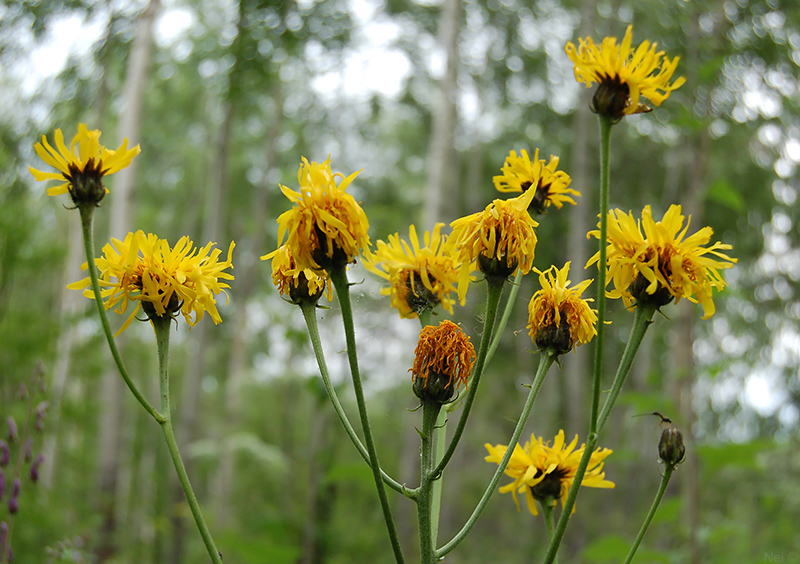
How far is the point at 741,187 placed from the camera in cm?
947

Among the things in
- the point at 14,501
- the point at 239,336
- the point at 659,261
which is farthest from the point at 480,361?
the point at 239,336

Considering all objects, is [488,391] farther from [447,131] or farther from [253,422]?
[447,131]

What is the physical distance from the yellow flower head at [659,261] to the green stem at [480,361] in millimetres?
170

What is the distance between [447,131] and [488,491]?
19.1ft

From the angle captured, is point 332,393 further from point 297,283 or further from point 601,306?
point 601,306

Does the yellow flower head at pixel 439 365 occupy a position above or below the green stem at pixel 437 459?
above

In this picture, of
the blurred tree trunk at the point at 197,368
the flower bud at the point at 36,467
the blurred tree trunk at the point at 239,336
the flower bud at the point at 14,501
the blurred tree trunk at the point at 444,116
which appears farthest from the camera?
the blurred tree trunk at the point at 239,336

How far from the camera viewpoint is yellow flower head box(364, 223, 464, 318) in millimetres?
1244

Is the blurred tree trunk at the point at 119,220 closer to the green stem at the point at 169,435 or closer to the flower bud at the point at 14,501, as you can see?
the flower bud at the point at 14,501

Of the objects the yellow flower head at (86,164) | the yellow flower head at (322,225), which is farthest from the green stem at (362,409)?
the yellow flower head at (86,164)

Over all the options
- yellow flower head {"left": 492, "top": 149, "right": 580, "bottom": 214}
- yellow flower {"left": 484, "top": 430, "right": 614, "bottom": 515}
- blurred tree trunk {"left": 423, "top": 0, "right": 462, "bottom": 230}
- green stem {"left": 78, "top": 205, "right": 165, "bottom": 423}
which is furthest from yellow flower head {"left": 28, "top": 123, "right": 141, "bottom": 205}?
blurred tree trunk {"left": 423, "top": 0, "right": 462, "bottom": 230}

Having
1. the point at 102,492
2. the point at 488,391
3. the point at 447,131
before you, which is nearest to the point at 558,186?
the point at 447,131

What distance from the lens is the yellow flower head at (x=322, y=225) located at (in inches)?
38.4

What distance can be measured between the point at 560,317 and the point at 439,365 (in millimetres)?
240
